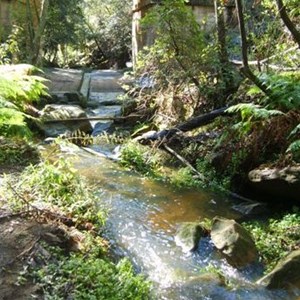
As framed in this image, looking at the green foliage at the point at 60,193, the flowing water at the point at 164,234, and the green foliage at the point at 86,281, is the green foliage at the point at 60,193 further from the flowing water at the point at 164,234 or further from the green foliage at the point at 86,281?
the green foliage at the point at 86,281

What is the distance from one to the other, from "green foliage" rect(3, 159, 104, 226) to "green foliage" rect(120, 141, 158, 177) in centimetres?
287

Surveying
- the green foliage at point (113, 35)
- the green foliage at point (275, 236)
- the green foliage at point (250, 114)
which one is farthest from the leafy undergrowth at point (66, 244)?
the green foliage at point (113, 35)

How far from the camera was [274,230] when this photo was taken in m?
5.61

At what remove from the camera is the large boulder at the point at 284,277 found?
4.47 meters

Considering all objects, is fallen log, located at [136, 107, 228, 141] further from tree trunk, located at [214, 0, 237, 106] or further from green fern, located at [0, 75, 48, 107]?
green fern, located at [0, 75, 48, 107]

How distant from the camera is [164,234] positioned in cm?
573

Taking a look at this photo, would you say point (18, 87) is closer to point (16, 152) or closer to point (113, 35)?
point (16, 152)

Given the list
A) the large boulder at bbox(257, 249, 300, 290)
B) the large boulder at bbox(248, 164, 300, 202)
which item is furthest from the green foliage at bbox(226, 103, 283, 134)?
the large boulder at bbox(257, 249, 300, 290)

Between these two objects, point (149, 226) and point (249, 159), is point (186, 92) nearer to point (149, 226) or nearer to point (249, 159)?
point (249, 159)

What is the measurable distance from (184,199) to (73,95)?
Result: 8.89m

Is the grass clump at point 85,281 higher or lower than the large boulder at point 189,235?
higher

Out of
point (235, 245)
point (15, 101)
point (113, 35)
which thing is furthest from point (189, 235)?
point (113, 35)

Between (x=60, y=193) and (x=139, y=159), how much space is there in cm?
344

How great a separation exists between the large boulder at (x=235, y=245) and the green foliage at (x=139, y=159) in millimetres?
3386
